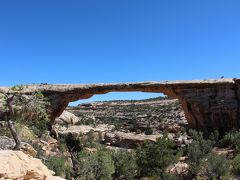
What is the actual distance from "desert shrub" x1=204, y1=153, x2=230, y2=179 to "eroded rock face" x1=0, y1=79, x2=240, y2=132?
844 centimetres

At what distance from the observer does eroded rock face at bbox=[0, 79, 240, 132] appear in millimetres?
28453

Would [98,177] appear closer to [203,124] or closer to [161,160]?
[161,160]

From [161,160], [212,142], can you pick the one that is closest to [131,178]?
[161,160]

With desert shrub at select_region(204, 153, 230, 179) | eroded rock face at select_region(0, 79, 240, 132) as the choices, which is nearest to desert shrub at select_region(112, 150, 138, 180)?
desert shrub at select_region(204, 153, 230, 179)

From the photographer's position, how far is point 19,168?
787cm

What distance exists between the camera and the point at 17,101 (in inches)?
579

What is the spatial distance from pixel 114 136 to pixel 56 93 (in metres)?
6.86

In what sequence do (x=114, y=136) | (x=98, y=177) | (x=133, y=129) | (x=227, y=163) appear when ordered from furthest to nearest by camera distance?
(x=133, y=129) < (x=114, y=136) < (x=227, y=163) < (x=98, y=177)

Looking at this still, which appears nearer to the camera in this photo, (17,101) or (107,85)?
(17,101)

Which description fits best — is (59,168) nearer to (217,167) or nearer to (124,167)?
(124,167)

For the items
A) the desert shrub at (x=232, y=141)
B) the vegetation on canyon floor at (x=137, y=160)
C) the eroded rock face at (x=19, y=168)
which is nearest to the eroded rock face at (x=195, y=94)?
the vegetation on canyon floor at (x=137, y=160)

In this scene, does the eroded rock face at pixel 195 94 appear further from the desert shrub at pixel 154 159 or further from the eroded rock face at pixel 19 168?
the eroded rock face at pixel 19 168

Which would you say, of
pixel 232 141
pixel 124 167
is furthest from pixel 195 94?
pixel 124 167

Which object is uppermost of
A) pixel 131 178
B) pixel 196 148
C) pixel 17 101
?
pixel 17 101
